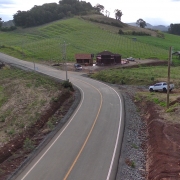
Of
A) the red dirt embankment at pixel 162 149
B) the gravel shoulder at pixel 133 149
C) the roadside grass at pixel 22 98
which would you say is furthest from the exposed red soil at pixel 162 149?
the roadside grass at pixel 22 98

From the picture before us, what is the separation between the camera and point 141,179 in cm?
1972

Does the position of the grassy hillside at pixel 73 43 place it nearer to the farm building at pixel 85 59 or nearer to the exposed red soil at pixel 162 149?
the farm building at pixel 85 59

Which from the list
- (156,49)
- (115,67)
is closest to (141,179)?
(115,67)

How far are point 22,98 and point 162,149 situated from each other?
24469mm

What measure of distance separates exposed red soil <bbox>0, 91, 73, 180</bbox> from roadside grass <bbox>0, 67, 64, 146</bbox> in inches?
28.5

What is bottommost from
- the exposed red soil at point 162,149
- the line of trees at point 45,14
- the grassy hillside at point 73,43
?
the exposed red soil at point 162,149

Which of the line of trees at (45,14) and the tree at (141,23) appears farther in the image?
the tree at (141,23)

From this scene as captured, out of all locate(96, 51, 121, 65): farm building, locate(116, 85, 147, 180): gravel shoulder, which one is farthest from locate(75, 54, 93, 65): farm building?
locate(116, 85, 147, 180): gravel shoulder

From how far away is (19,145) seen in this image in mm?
25828

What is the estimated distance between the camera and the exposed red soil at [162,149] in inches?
764

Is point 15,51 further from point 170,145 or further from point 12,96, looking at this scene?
point 170,145

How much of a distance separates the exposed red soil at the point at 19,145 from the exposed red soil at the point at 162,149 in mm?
8901

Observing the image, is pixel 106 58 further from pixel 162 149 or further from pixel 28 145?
pixel 162 149

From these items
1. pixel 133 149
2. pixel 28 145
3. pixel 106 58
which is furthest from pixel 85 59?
pixel 133 149
